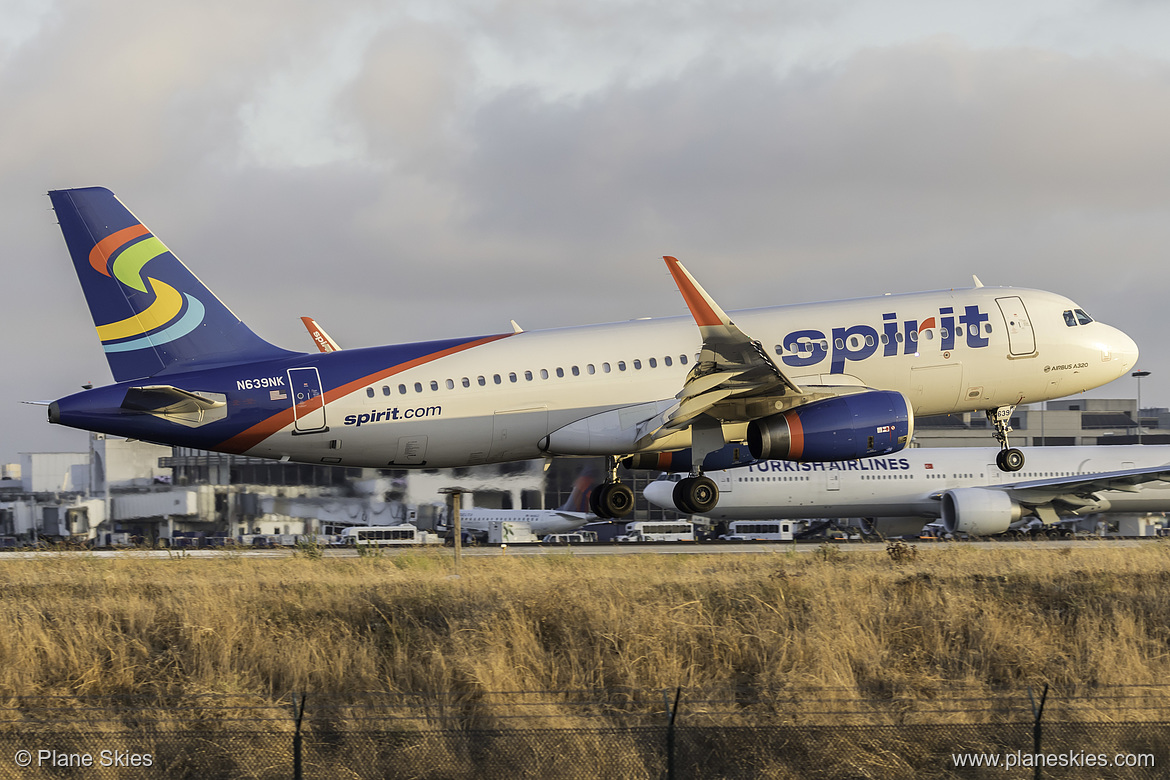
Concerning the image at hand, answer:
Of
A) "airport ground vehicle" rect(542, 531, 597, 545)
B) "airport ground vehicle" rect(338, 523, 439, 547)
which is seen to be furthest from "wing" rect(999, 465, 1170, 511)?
"airport ground vehicle" rect(338, 523, 439, 547)

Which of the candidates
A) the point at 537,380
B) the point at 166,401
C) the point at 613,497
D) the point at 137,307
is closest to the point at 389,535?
the point at 613,497

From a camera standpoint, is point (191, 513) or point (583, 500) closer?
point (191, 513)

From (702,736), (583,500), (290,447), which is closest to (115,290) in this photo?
(290,447)

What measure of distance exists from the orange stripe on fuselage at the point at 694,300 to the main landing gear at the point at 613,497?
6011 mm

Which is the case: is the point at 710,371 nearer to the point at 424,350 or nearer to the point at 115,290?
the point at 424,350

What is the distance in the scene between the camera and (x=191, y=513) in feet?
168

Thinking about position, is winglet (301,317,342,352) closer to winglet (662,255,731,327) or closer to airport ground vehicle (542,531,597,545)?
winglet (662,255,731,327)

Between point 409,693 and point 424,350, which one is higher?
point 424,350

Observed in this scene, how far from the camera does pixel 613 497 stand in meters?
30.6

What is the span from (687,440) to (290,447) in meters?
10.1

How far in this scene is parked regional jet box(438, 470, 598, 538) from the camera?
175 feet

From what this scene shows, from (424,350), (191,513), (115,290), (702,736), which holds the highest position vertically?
(115,290)

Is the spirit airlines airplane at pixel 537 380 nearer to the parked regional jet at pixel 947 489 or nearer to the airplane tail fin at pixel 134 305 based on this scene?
the airplane tail fin at pixel 134 305

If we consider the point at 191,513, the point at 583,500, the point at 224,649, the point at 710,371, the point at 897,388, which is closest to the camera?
the point at 224,649
